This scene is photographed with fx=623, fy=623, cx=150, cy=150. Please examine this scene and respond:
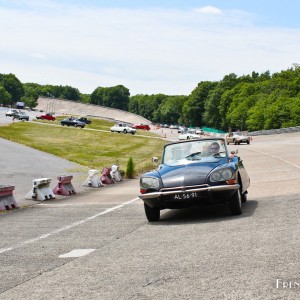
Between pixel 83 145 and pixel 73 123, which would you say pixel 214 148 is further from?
pixel 73 123

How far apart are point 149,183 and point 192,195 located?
91 cm

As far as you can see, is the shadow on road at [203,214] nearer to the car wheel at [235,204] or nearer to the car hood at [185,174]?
the car wheel at [235,204]

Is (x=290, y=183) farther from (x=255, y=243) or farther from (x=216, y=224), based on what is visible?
(x=255, y=243)

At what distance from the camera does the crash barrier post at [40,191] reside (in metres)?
17.3

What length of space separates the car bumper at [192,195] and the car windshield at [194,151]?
120cm

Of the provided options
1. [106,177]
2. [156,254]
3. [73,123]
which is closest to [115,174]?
[106,177]

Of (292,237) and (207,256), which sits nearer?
(207,256)

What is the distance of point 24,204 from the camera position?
1638 cm

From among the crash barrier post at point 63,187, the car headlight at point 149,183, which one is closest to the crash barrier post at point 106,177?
the crash barrier post at point 63,187

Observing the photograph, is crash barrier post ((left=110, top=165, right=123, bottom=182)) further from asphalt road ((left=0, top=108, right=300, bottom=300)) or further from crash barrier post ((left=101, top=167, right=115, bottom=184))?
asphalt road ((left=0, top=108, right=300, bottom=300))

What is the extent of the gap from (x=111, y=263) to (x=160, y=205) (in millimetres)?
3858

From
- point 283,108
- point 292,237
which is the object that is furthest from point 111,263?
point 283,108

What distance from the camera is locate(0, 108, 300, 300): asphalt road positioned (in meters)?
5.58

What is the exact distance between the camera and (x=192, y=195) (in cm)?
1067
